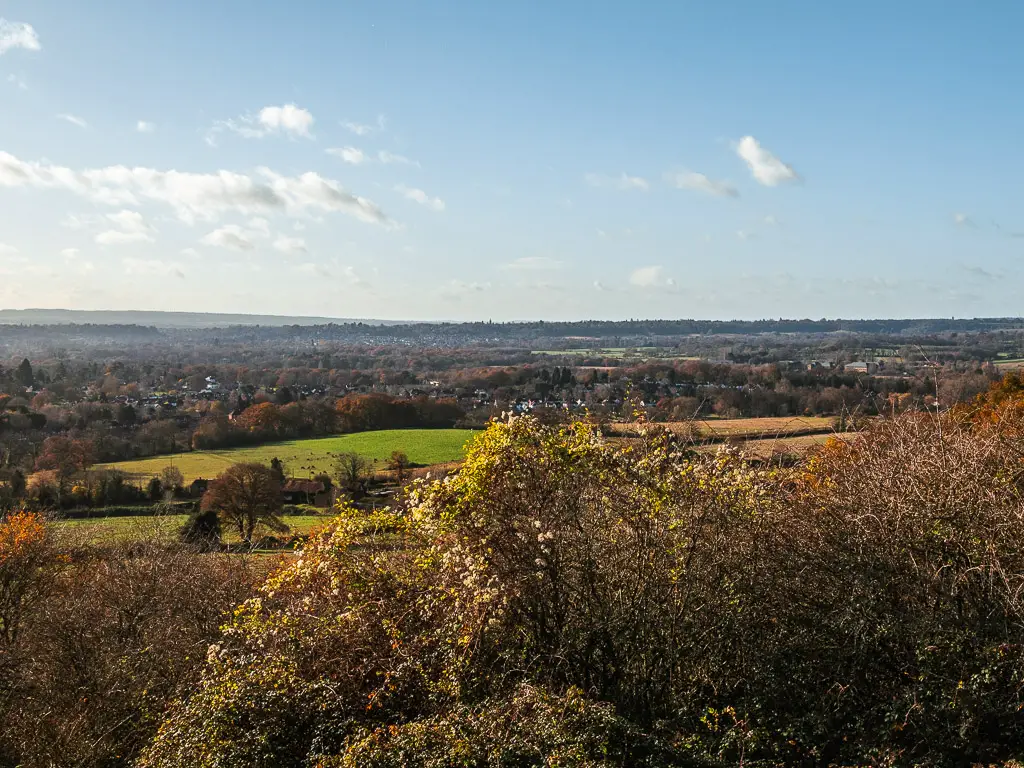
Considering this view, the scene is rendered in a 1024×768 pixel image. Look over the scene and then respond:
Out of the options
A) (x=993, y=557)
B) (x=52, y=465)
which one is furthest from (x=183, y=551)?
(x=52, y=465)

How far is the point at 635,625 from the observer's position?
944 centimetres

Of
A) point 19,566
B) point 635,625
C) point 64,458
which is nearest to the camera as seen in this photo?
point 635,625

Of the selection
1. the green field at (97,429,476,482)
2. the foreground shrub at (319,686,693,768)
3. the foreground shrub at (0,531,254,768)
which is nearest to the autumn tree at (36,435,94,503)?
the green field at (97,429,476,482)

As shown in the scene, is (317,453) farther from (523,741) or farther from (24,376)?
(24,376)

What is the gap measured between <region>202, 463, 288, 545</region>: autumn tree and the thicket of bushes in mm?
20808

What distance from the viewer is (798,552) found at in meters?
9.94

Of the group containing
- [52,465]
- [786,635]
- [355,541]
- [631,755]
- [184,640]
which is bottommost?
[52,465]

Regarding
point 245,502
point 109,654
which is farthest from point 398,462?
point 109,654

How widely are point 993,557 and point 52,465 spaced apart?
4958 centimetres

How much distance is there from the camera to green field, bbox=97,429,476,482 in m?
46.3

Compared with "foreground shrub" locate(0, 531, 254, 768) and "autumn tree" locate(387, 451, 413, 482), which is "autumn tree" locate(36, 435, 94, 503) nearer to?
"autumn tree" locate(387, 451, 413, 482)

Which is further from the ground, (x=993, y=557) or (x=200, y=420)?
(x=993, y=557)

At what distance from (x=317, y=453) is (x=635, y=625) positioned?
4562 cm

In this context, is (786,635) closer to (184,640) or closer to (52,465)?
(184,640)
